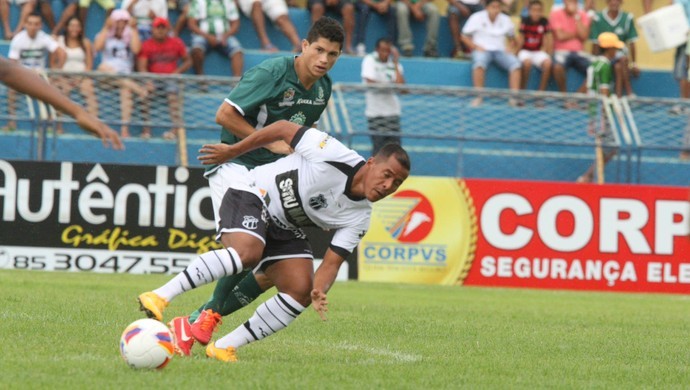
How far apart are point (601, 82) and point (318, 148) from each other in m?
13.8

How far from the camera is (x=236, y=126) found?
323 inches

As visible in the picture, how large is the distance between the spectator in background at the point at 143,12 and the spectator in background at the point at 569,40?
7.00 metres

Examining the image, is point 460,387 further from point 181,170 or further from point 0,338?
point 181,170

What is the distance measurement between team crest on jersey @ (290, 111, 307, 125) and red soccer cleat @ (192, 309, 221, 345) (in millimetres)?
1454

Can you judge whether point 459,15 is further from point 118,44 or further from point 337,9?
point 118,44

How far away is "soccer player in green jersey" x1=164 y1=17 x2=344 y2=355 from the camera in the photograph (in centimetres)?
821

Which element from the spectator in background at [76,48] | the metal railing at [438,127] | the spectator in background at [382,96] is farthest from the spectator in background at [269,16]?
the spectator in background at [76,48]

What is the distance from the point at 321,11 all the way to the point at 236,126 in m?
13.4

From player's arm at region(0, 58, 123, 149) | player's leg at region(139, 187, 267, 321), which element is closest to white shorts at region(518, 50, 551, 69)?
player's leg at region(139, 187, 267, 321)

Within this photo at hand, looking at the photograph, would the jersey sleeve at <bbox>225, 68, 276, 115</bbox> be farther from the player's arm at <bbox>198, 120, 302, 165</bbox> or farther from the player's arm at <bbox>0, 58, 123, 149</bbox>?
the player's arm at <bbox>0, 58, 123, 149</bbox>

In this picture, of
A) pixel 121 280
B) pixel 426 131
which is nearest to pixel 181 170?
pixel 121 280

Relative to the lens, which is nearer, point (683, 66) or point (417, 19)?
point (683, 66)

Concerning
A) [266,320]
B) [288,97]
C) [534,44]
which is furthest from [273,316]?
[534,44]

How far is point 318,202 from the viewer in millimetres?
7723
